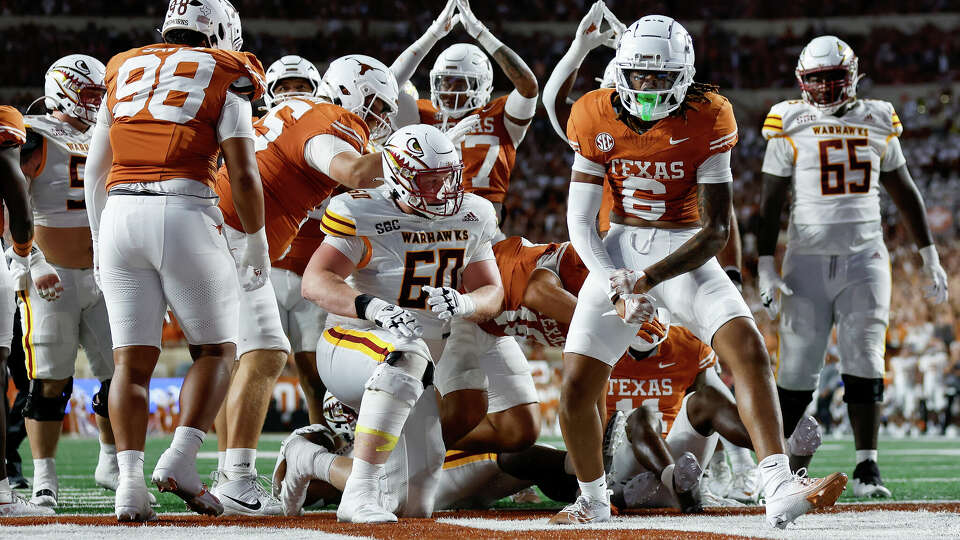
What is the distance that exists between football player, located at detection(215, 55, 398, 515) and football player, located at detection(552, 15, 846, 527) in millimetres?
928

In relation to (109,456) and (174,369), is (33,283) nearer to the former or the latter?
(109,456)

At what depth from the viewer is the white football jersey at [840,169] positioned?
6094 millimetres

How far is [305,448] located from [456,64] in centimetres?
283

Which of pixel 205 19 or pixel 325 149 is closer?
pixel 205 19

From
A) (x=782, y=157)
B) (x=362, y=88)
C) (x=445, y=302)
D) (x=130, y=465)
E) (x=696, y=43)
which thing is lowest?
(x=130, y=465)

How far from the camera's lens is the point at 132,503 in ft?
12.9

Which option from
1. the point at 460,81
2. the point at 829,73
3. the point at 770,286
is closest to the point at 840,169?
the point at 829,73

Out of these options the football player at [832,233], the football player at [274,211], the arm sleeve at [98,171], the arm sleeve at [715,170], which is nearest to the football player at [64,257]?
the football player at [274,211]

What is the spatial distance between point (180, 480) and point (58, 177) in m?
2.47

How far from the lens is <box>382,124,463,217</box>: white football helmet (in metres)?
4.33

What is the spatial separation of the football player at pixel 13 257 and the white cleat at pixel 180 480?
2.52 ft

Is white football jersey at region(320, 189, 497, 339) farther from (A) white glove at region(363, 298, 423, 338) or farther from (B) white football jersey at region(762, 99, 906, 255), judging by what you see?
(B) white football jersey at region(762, 99, 906, 255)

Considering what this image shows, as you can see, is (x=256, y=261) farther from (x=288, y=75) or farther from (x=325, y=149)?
(x=288, y=75)

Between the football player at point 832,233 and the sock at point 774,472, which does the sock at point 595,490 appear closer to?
the sock at point 774,472
